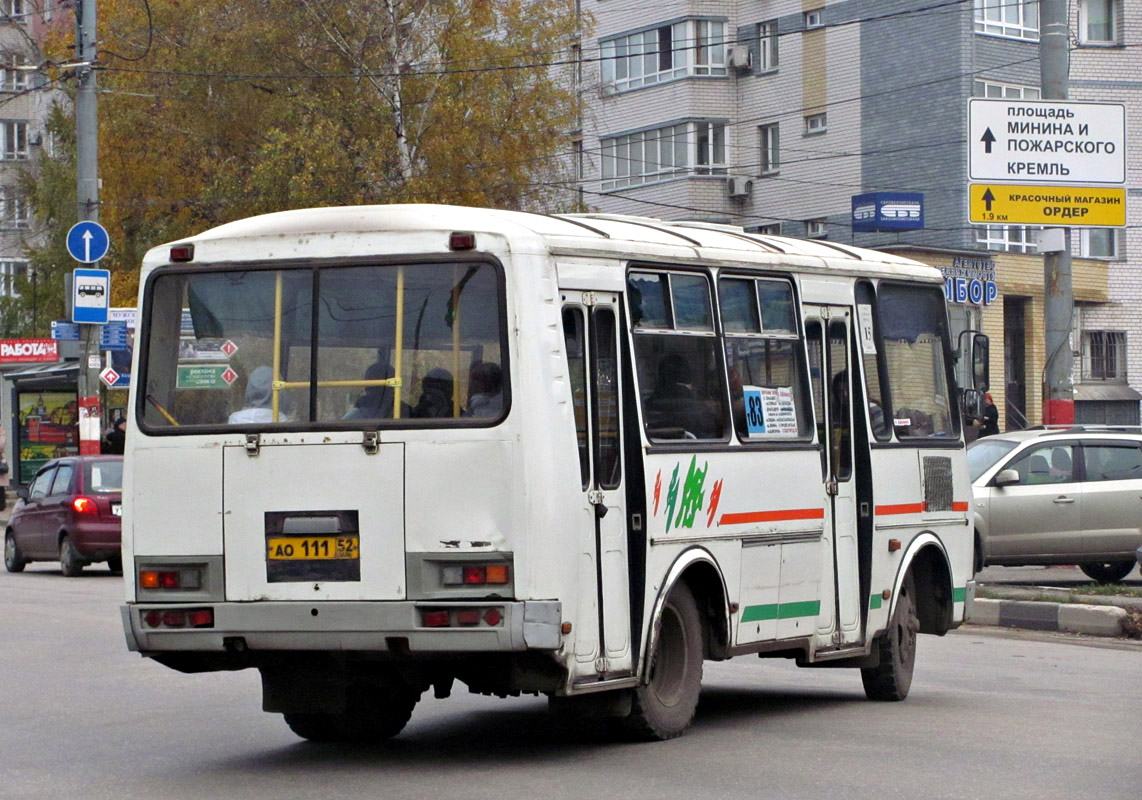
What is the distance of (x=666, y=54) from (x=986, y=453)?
107 feet

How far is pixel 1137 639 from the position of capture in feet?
52.4

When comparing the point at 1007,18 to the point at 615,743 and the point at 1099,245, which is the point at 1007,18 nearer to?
the point at 1099,245

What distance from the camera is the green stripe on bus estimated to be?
10.2 m

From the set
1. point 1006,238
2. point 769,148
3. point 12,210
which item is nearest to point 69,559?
point 1006,238

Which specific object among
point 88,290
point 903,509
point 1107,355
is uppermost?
point 88,290

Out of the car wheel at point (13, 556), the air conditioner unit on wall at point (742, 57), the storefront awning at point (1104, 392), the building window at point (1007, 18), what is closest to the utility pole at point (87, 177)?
the car wheel at point (13, 556)

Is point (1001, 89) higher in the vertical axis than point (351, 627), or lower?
higher

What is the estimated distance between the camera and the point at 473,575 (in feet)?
28.0

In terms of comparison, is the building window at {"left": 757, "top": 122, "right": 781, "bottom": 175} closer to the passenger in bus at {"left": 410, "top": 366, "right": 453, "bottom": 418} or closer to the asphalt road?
the asphalt road

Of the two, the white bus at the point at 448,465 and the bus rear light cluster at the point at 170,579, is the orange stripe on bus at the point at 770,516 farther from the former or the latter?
the bus rear light cluster at the point at 170,579

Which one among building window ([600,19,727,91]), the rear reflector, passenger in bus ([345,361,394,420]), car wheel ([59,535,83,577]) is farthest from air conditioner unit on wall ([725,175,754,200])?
passenger in bus ([345,361,394,420])

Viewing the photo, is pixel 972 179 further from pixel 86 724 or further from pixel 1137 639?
pixel 86 724

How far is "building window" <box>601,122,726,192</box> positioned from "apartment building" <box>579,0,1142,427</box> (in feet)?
0.15

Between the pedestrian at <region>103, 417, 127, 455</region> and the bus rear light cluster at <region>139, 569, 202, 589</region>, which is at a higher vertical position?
the pedestrian at <region>103, 417, 127, 455</region>
